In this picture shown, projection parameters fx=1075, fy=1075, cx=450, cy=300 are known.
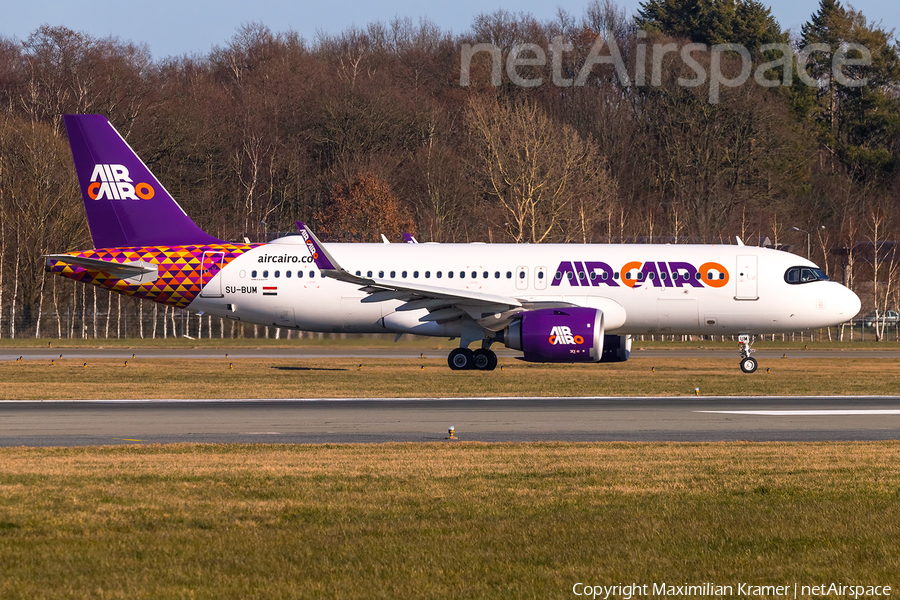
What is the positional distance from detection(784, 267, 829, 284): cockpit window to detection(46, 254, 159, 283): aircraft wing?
59.4 ft

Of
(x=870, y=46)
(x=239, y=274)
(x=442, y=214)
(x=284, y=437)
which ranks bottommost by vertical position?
(x=284, y=437)

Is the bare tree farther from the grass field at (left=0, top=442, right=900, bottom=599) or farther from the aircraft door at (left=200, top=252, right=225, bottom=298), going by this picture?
the grass field at (left=0, top=442, right=900, bottom=599)

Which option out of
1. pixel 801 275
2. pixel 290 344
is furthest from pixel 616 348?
pixel 290 344

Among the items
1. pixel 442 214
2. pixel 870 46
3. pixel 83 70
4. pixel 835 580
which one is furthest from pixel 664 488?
pixel 870 46

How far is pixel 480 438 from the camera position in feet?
54.6

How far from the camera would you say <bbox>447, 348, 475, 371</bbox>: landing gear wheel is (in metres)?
30.5

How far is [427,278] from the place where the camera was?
30547mm

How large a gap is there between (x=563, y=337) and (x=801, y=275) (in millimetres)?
8125

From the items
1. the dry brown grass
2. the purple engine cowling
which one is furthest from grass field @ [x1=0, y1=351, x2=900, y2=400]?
the purple engine cowling

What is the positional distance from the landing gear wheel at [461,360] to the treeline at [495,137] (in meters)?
24.9

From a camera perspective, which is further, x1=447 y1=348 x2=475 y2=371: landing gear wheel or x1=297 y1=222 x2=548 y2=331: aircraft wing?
x1=447 y1=348 x2=475 y2=371: landing gear wheel

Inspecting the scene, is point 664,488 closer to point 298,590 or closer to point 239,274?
point 298,590

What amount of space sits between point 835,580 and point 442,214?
61.3 meters

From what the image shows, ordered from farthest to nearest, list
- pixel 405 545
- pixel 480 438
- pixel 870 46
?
1. pixel 870 46
2. pixel 480 438
3. pixel 405 545
